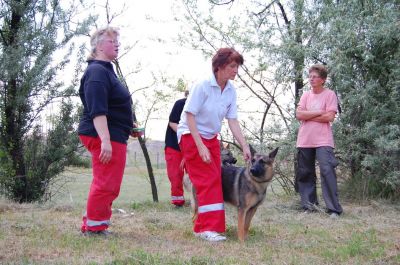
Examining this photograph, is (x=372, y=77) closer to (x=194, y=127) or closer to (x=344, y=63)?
(x=344, y=63)

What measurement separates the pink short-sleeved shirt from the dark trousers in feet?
0.34

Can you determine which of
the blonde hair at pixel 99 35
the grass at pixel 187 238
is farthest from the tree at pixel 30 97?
the blonde hair at pixel 99 35

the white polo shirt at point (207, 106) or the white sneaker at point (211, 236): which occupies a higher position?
the white polo shirt at point (207, 106)

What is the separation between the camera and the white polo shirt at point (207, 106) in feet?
16.2

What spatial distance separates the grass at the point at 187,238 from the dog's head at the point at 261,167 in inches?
25.3

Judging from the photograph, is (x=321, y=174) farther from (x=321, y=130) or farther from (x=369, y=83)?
(x=369, y=83)

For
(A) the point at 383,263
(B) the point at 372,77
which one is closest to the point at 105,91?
(A) the point at 383,263

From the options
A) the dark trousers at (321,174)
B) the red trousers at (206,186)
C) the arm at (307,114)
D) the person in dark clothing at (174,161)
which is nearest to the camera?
the red trousers at (206,186)

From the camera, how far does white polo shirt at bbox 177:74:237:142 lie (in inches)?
195

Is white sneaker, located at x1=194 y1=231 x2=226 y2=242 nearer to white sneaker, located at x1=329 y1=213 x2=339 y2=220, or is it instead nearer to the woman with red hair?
the woman with red hair

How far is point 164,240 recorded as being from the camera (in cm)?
507

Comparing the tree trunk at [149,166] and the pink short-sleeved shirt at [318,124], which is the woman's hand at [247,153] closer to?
the pink short-sleeved shirt at [318,124]

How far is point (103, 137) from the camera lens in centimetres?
462

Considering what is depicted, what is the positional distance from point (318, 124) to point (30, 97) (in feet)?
16.3
